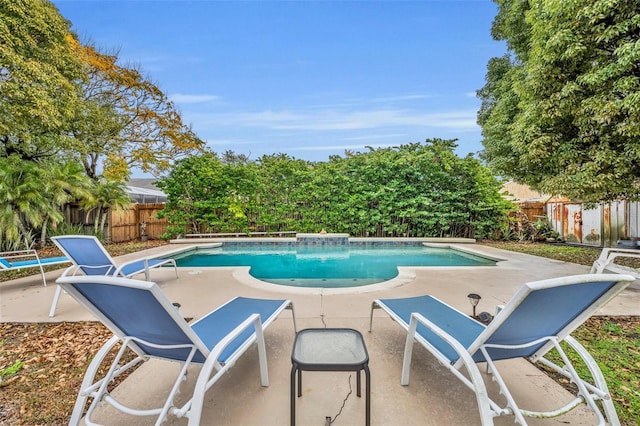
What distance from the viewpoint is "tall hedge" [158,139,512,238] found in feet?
38.2

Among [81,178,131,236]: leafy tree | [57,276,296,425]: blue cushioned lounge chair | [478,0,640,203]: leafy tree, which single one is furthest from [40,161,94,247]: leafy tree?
[478,0,640,203]: leafy tree

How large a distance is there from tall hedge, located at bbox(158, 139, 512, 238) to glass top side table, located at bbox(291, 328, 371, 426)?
33.0 feet

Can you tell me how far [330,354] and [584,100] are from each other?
6.67 m

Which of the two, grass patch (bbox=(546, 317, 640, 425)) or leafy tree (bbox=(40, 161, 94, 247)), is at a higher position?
leafy tree (bbox=(40, 161, 94, 247))

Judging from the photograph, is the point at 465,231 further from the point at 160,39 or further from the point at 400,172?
the point at 160,39

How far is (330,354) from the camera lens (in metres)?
1.65

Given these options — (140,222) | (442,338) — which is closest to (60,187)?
(140,222)

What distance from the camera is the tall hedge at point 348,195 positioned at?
1164 cm

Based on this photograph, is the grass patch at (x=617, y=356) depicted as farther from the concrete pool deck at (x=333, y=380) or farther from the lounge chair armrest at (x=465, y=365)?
the lounge chair armrest at (x=465, y=365)

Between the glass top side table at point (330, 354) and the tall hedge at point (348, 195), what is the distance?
1005cm

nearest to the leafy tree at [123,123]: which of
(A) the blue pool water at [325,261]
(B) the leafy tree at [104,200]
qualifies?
(B) the leafy tree at [104,200]

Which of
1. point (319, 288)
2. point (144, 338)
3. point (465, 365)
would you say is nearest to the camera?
point (465, 365)

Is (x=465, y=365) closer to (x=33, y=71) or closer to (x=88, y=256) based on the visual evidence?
(x=88, y=256)

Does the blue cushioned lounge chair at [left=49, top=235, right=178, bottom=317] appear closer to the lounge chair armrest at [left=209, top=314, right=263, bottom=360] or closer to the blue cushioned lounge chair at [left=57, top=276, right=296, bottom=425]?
the blue cushioned lounge chair at [left=57, top=276, right=296, bottom=425]
